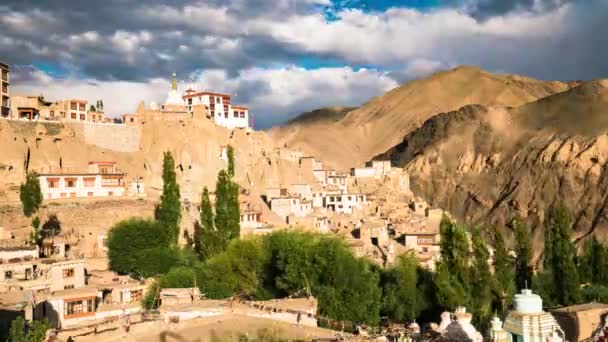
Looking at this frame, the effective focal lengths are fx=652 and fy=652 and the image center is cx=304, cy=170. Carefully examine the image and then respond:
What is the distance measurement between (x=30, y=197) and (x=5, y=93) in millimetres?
15406

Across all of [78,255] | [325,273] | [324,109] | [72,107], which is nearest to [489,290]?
[325,273]

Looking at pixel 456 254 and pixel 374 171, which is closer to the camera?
pixel 456 254

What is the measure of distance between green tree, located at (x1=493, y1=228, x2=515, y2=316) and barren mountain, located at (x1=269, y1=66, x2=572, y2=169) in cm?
8290

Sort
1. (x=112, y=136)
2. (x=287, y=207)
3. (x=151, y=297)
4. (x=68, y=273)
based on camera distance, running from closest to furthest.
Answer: (x=151, y=297)
(x=68, y=273)
(x=112, y=136)
(x=287, y=207)

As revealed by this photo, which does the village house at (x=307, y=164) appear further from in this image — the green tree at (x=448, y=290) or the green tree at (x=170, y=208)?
the green tree at (x=448, y=290)

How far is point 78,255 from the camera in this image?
3850 cm

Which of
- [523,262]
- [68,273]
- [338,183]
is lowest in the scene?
[523,262]

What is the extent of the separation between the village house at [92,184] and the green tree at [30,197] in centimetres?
307

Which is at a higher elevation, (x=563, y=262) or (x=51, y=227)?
(x=51, y=227)

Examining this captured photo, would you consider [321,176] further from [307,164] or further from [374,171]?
[374,171]

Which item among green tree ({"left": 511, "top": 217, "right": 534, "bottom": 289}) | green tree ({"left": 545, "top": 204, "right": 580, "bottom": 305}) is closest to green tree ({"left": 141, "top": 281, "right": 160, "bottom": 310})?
green tree ({"left": 511, "top": 217, "right": 534, "bottom": 289})

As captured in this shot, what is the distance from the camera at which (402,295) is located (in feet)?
101

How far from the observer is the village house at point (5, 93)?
49.6 metres

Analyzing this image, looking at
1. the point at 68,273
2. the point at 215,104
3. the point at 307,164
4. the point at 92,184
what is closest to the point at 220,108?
the point at 215,104
